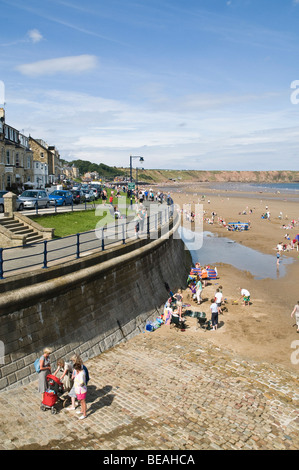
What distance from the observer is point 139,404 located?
29.2 ft

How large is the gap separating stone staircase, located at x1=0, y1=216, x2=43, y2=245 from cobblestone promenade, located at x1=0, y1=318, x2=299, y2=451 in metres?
6.56

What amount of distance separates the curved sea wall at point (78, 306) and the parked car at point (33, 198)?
958cm

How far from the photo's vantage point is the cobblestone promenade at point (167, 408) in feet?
24.4

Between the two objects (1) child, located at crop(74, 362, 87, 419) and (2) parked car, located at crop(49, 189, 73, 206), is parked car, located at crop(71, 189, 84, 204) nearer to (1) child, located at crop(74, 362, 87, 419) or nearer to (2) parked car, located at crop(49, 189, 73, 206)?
(2) parked car, located at crop(49, 189, 73, 206)

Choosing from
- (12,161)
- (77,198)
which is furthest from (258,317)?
(12,161)

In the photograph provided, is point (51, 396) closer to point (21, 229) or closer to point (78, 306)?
point (78, 306)

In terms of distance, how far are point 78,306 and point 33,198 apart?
13.8 m

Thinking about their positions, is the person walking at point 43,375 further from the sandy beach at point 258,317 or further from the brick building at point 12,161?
the brick building at point 12,161

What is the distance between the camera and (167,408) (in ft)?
28.9

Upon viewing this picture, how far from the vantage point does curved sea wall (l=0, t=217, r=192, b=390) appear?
28.9ft

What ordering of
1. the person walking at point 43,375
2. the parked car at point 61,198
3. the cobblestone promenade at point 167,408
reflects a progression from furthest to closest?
the parked car at point 61,198 < the person walking at point 43,375 < the cobblestone promenade at point 167,408

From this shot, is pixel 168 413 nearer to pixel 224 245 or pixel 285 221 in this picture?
pixel 224 245

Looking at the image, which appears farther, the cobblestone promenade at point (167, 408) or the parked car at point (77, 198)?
the parked car at point (77, 198)

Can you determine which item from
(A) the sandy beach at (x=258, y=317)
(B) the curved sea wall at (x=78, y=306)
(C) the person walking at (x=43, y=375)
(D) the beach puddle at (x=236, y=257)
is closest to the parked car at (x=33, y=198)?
(B) the curved sea wall at (x=78, y=306)
